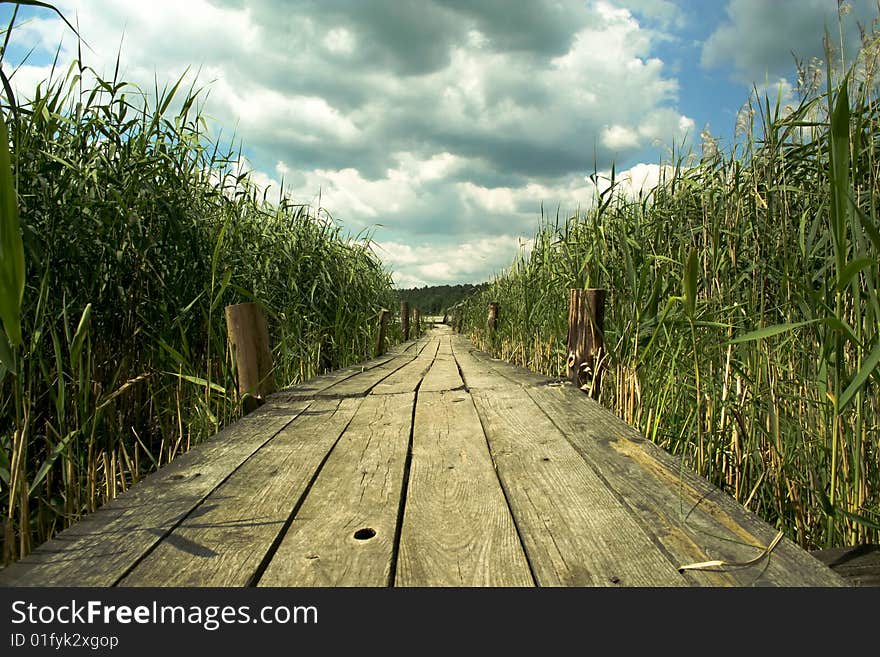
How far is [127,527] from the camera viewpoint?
1255 millimetres

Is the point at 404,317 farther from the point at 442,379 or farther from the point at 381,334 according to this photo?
the point at 442,379

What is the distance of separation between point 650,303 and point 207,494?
183 centimetres

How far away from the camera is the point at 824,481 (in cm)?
156

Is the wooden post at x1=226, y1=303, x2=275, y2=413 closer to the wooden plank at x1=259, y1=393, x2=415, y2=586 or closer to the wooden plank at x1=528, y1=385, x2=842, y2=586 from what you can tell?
the wooden plank at x1=259, y1=393, x2=415, y2=586

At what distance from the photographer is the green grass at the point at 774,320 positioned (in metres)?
1.28

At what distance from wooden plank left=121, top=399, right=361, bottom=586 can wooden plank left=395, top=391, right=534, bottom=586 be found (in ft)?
1.08

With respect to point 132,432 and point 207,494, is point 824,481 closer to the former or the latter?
point 207,494

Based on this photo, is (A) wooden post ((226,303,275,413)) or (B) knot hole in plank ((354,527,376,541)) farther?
(A) wooden post ((226,303,275,413))

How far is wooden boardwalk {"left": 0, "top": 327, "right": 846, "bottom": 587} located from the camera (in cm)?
106

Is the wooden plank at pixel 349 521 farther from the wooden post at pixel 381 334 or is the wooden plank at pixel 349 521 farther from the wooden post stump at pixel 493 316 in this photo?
the wooden post stump at pixel 493 316

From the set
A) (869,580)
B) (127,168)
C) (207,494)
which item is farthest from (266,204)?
(869,580)

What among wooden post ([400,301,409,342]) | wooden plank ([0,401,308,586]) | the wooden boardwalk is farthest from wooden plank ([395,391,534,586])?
wooden post ([400,301,409,342])

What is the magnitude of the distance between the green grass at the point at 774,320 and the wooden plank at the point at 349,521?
94 cm
